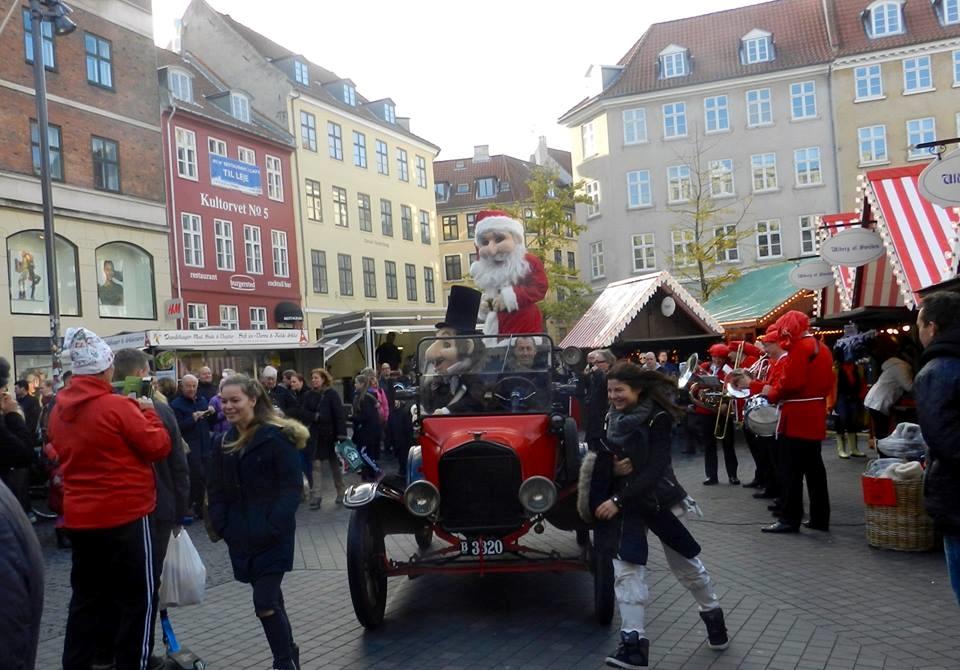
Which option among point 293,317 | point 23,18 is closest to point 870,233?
point 23,18

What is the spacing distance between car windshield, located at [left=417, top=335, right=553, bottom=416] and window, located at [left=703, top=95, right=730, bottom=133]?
36582mm

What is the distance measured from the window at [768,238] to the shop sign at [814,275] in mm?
27034

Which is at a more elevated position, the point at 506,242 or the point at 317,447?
the point at 506,242

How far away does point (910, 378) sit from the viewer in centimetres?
1032

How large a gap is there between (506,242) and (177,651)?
13.3ft

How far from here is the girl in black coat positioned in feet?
16.6

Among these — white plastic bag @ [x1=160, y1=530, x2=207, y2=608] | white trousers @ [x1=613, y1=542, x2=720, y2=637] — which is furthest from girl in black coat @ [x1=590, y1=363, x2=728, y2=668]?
white plastic bag @ [x1=160, y1=530, x2=207, y2=608]

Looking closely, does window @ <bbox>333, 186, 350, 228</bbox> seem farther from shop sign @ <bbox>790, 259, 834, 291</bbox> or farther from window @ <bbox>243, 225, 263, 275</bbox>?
shop sign @ <bbox>790, 259, 834, 291</bbox>

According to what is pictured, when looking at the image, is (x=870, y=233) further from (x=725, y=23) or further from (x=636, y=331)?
(x=725, y=23)

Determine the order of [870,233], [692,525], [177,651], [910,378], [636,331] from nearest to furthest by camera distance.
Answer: [177,651] < [692,525] < [910,378] < [870,233] < [636,331]

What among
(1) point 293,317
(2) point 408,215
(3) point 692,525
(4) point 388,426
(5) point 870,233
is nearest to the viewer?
(3) point 692,525

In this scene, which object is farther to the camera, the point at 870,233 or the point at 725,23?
the point at 725,23

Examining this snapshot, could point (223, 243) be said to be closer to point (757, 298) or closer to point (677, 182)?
point (757, 298)

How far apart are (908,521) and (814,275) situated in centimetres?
752
